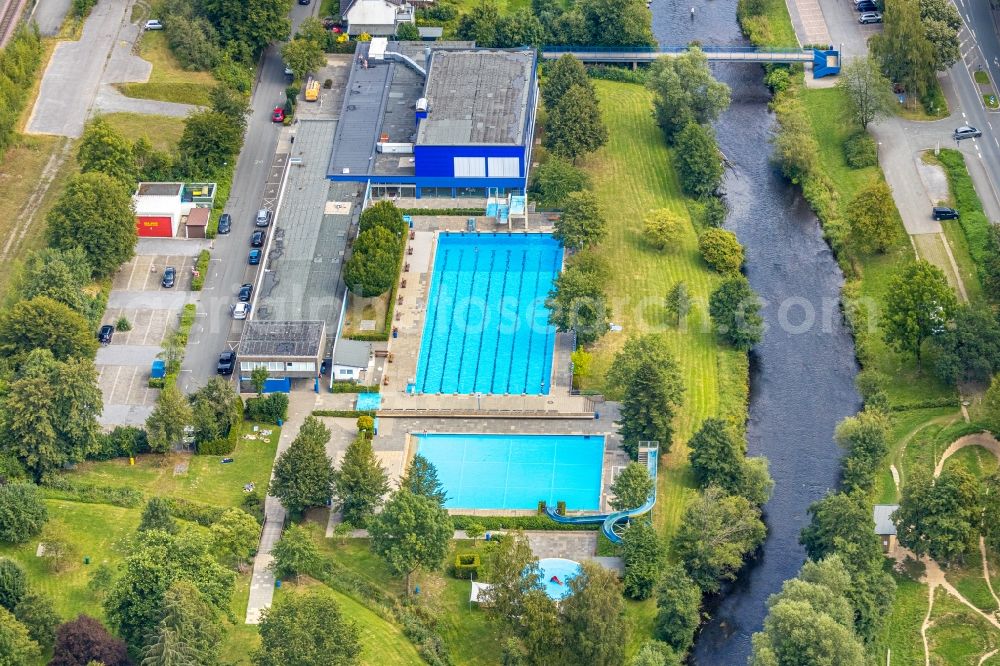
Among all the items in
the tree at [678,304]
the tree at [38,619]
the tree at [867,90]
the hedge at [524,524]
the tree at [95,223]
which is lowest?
the tree at [38,619]

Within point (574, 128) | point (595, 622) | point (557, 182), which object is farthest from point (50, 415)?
point (574, 128)

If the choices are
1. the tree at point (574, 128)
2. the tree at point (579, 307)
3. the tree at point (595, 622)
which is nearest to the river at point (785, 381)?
the tree at point (595, 622)

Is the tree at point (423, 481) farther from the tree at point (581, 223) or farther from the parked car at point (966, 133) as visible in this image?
the parked car at point (966, 133)

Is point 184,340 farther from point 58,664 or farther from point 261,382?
point 58,664

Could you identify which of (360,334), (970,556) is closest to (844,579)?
(970,556)

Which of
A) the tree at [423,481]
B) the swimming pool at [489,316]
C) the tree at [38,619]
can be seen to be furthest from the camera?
the swimming pool at [489,316]
